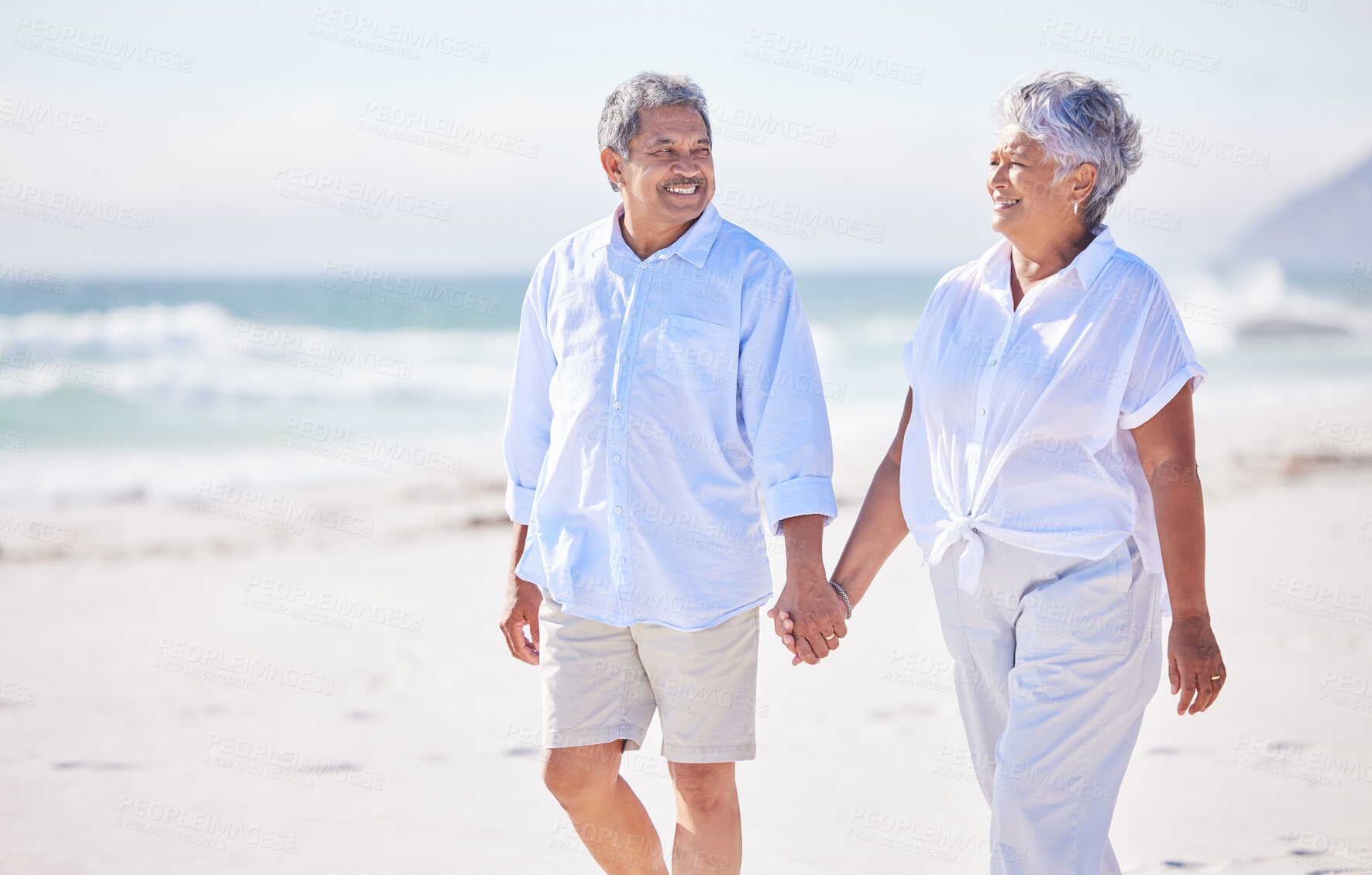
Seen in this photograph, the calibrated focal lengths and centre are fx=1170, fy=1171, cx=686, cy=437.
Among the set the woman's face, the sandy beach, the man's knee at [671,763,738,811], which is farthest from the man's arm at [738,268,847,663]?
the sandy beach

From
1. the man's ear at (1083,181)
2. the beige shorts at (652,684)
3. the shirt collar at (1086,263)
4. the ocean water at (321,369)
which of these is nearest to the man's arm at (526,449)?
the beige shorts at (652,684)

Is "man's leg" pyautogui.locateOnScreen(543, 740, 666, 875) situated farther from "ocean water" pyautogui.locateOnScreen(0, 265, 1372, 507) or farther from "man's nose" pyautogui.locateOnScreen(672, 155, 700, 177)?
"ocean water" pyautogui.locateOnScreen(0, 265, 1372, 507)

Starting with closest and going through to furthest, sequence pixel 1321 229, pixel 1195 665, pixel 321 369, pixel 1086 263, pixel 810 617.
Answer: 1. pixel 1195 665
2. pixel 1086 263
3. pixel 810 617
4. pixel 321 369
5. pixel 1321 229

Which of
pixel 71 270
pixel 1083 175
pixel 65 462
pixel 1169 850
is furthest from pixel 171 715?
pixel 71 270

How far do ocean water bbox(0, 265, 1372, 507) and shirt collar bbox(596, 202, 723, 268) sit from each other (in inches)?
322

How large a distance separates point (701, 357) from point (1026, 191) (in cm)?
84

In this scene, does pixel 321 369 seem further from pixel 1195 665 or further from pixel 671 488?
pixel 1195 665

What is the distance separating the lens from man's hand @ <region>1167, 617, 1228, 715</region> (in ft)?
8.05

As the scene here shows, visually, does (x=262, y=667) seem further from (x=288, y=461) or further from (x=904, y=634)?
(x=288, y=461)

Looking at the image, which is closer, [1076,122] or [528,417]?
[1076,122]

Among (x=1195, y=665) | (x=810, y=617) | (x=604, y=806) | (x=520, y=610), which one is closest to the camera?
(x=1195, y=665)

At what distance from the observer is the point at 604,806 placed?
2965mm

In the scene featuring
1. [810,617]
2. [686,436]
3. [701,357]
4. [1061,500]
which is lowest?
[810,617]

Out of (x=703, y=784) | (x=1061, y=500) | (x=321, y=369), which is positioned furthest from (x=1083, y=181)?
(x=321, y=369)
